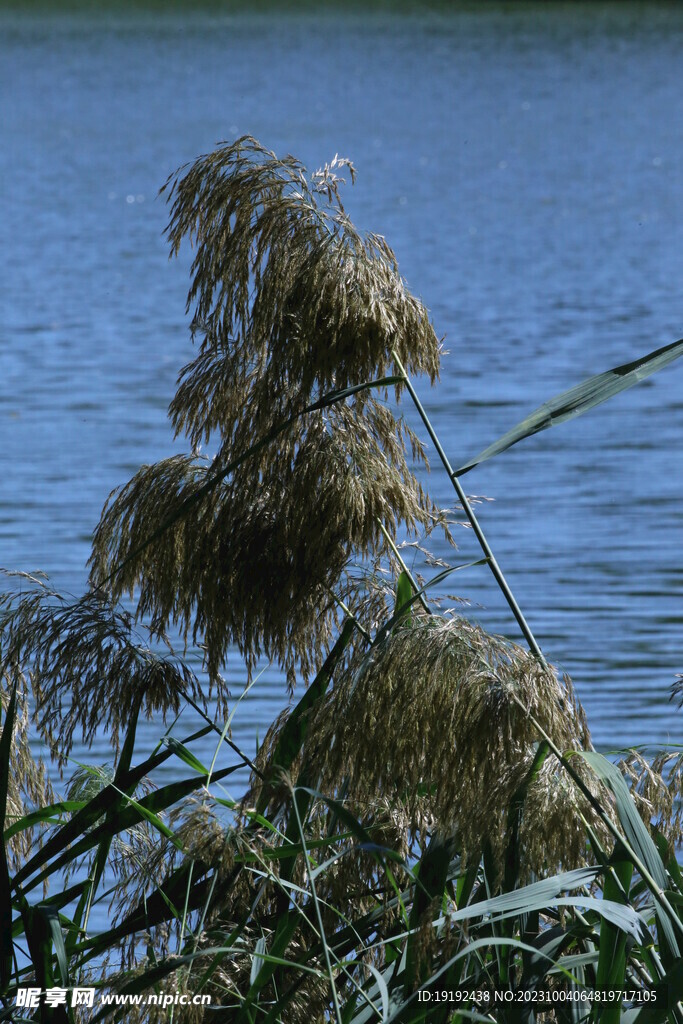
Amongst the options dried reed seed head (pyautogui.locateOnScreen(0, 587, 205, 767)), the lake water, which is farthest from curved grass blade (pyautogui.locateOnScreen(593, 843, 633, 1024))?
the lake water

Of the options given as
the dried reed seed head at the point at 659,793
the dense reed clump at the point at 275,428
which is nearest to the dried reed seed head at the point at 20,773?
the dense reed clump at the point at 275,428

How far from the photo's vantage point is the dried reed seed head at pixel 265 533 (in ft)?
8.52

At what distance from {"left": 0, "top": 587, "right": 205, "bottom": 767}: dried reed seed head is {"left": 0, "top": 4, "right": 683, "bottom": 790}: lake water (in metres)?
0.98

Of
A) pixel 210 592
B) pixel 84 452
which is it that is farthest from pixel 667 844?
pixel 84 452

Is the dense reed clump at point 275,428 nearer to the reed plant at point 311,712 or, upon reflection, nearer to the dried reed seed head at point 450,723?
the reed plant at point 311,712

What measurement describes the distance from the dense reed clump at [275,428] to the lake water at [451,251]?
0.79 meters

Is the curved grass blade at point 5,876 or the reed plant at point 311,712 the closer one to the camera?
the reed plant at point 311,712

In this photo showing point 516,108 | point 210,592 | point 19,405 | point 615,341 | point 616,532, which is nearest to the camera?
point 210,592

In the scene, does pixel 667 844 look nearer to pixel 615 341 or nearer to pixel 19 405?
pixel 19 405

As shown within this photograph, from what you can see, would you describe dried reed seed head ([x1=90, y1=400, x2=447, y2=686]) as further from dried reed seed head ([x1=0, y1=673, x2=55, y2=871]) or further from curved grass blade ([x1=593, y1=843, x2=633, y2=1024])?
curved grass blade ([x1=593, y1=843, x2=633, y2=1024])

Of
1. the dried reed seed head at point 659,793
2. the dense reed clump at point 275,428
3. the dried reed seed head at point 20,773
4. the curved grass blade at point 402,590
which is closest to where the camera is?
the dried reed seed head at point 659,793

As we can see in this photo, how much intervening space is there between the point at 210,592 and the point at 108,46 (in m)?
45.7

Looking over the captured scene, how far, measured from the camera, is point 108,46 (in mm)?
46125

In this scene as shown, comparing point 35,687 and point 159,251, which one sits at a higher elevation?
point 159,251
